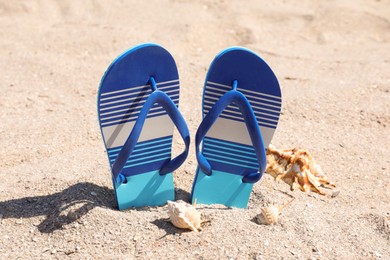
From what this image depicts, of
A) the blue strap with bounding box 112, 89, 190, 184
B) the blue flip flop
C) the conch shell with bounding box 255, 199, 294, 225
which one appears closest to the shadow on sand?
the blue strap with bounding box 112, 89, 190, 184

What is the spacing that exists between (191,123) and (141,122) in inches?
32.0

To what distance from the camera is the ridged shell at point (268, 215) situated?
1.63 metres

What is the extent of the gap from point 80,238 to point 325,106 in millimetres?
1261

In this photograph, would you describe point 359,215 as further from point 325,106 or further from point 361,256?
point 325,106

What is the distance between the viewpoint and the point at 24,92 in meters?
2.57

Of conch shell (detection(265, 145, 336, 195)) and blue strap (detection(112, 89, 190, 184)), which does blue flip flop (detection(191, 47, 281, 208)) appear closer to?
blue strap (detection(112, 89, 190, 184))

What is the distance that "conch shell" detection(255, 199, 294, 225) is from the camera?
1629 millimetres

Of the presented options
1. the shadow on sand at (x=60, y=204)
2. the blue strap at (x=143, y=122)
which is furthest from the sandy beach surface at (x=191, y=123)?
the blue strap at (x=143, y=122)

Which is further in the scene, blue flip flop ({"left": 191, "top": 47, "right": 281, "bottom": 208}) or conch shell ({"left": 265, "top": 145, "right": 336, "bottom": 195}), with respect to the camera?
conch shell ({"left": 265, "top": 145, "right": 336, "bottom": 195})

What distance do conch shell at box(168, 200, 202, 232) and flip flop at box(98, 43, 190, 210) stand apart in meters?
0.15

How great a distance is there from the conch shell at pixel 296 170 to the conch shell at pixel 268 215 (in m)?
0.28

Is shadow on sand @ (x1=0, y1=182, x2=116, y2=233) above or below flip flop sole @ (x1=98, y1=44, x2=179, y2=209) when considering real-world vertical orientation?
below

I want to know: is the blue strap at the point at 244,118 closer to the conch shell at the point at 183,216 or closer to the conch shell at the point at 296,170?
the conch shell at the point at 183,216

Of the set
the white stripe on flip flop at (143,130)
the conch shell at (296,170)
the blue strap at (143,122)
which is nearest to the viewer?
the blue strap at (143,122)
